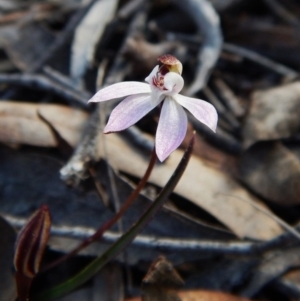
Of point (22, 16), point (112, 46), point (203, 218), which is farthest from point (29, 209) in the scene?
point (22, 16)

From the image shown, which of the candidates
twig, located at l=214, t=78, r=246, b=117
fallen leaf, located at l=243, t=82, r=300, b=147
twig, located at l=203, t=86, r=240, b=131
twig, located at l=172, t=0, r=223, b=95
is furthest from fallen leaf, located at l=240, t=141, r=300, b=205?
twig, located at l=172, t=0, r=223, b=95

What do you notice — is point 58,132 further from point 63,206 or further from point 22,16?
point 22,16

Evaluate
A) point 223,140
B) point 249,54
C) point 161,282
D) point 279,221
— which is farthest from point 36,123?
point 249,54

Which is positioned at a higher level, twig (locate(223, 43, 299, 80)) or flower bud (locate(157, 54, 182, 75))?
twig (locate(223, 43, 299, 80))

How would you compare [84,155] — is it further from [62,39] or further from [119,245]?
[62,39]

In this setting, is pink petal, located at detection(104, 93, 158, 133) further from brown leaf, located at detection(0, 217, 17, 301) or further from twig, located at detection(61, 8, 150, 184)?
brown leaf, located at detection(0, 217, 17, 301)

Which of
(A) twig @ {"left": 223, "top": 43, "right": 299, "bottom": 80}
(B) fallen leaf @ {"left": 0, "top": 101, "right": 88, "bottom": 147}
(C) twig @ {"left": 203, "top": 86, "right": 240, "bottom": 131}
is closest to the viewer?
(B) fallen leaf @ {"left": 0, "top": 101, "right": 88, "bottom": 147}

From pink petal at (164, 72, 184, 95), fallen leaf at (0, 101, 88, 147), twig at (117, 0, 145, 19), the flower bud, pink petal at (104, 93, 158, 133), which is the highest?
twig at (117, 0, 145, 19)

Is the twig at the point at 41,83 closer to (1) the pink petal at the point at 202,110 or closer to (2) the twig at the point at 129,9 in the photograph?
(2) the twig at the point at 129,9
